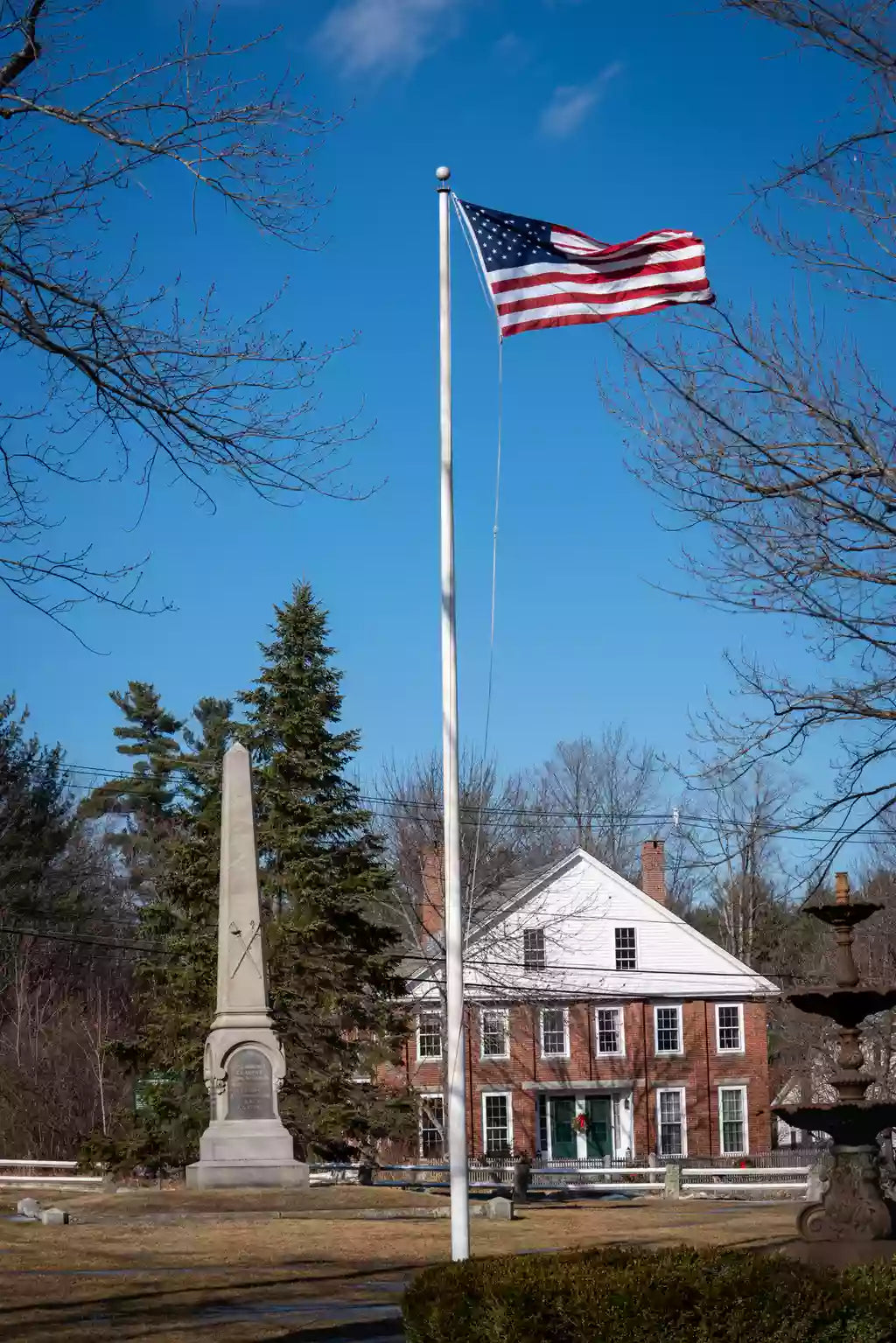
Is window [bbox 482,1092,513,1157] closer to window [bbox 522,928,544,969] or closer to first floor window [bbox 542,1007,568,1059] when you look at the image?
first floor window [bbox 542,1007,568,1059]

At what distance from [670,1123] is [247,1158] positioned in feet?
91.7

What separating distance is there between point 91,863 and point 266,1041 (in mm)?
33413

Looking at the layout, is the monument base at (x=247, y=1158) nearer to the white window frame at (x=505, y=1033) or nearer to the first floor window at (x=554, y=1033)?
the white window frame at (x=505, y=1033)

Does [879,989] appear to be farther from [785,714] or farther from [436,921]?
[436,921]

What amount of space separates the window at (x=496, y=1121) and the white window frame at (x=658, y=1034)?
5.00 meters

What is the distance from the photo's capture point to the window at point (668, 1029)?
49.4 metres

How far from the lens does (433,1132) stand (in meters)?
46.1

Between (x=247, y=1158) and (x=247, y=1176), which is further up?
(x=247, y=1158)

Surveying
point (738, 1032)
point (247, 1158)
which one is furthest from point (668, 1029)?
point (247, 1158)

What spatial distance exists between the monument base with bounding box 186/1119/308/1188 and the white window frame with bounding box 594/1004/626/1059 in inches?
1041

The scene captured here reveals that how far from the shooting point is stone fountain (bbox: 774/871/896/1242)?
1175 cm

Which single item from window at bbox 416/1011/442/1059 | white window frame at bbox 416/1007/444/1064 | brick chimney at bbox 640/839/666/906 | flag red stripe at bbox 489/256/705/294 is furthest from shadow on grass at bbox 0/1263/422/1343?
brick chimney at bbox 640/839/666/906

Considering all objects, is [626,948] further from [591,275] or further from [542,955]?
[591,275]

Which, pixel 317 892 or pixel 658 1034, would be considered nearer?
pixel 317 892
